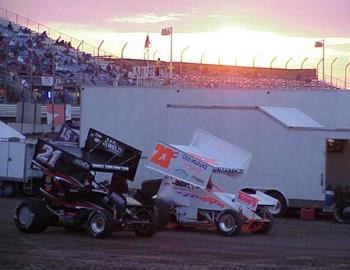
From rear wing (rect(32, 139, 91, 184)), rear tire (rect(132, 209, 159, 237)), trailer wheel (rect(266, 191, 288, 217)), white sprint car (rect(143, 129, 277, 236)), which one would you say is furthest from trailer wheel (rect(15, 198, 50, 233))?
trailer wheel (rect(266, 191, 288, 217))

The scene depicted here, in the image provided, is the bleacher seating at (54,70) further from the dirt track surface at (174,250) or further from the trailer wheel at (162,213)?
the dirt track surface at (174,250)

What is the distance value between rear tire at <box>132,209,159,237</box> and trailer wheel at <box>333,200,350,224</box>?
718 centimetres

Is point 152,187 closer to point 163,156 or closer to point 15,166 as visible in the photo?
point 163,156

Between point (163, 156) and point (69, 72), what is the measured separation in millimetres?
32834

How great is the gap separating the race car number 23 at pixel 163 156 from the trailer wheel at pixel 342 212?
6055 millimetres

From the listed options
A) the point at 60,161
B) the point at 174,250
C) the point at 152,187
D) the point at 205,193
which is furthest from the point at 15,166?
the point at 174,250

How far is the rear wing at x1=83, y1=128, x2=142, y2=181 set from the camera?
46.0 ft

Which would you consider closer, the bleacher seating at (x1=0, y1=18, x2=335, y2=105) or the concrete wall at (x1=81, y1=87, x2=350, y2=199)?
the concrete wall at (x1=81, y1=87, x2=350, y2=199)

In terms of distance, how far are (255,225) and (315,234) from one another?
1.46m

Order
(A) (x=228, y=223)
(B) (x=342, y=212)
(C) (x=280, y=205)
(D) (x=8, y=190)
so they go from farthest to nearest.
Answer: (D) (x=8, y=190) < (C) (x=280, y=205) < (B) (x=342, y=212) < (A) (x=228, y=223)

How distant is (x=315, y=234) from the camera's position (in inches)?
637

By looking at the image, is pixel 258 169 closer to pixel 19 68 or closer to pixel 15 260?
pixel 15 260

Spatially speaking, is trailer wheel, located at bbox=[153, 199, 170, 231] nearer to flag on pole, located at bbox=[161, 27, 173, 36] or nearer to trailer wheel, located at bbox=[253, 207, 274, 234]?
trailer wheel, located at bbox=[253, 207, 274, 234]

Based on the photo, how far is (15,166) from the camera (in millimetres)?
26062
